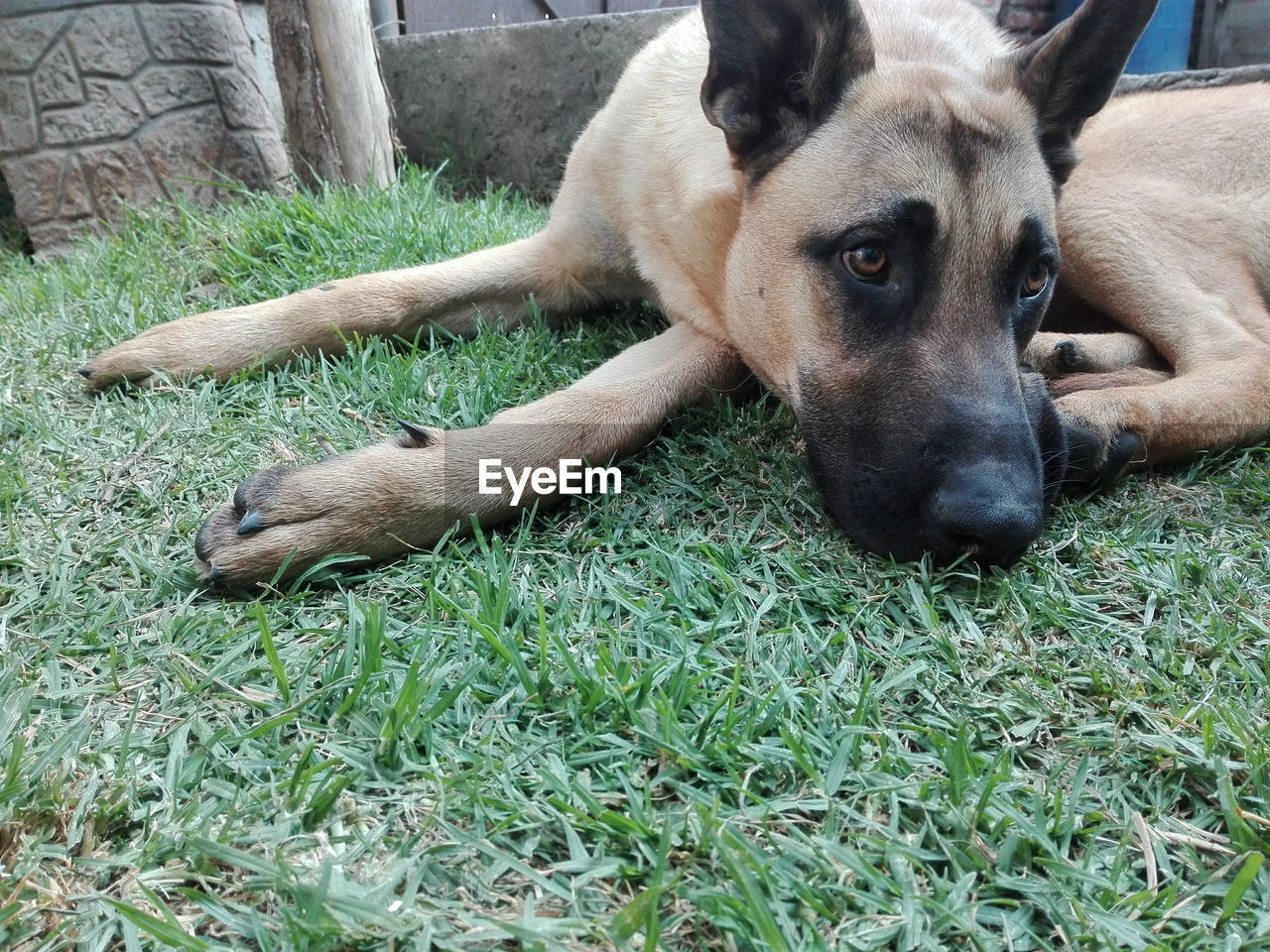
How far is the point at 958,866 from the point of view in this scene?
1.21 meters

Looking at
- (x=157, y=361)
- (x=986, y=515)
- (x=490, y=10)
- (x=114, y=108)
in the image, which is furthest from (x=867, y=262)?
(x=490, y=10)

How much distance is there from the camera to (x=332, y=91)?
4742 mm

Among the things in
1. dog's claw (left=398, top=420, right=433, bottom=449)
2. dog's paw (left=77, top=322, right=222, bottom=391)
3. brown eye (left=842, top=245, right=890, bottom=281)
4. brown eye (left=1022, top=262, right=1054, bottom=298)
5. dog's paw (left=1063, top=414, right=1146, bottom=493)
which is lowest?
dog's paw (left=1063, top=414, right=1146, bottom=493)

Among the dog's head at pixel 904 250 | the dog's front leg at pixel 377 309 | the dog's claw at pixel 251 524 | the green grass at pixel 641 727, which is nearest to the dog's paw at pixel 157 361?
the dog's front leg at pixel 377 309

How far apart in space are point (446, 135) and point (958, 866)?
590 cm

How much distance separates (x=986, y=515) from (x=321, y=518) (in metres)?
1.39

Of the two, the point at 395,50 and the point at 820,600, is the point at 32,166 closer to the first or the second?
the point at 395,50

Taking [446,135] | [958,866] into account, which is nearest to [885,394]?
[958,866]

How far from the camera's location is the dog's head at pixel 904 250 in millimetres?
1908

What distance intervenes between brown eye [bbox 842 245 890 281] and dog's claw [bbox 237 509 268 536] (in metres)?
1.44

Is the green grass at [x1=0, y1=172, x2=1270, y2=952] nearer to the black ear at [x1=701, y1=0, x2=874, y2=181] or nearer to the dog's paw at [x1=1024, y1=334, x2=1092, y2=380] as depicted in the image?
the dog's paw at [x1=1024, y1=334, x2=1092, y2=380]

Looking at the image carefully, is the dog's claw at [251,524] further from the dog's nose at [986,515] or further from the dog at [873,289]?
the dog's nose at [986,515]

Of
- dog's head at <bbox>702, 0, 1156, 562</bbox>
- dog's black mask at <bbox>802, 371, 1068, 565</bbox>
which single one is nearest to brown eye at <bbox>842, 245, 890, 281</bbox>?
dog's head at <bbox>702, 0, 1156, 562</bbox>

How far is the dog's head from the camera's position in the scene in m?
1.91
